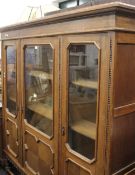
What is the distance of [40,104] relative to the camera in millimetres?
2076

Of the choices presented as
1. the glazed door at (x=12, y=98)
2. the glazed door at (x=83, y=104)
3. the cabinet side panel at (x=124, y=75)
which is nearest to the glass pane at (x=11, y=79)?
the glazed door at (x=12, y=98)

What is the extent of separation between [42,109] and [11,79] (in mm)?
607

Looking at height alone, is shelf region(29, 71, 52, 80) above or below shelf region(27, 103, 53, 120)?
above

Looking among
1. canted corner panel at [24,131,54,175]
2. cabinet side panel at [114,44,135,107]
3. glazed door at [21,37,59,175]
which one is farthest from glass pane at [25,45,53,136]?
cabinet side panel at [114,44,135,107]

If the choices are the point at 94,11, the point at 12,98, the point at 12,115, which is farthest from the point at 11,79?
the point at 94,11

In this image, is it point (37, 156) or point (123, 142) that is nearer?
point (123, 142)

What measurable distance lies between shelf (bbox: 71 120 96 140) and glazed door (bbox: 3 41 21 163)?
0.84 m

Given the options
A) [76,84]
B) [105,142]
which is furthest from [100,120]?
[76,84]

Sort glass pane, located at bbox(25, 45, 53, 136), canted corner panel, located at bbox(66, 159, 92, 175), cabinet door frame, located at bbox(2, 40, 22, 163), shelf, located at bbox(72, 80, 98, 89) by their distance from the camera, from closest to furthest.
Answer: shelf, located at bbox(72, 80, 98, 89) → canted corner panel, located at bbox(66, 159, 92, 175) → glass pane, located at bbox(25, 45, 53, 136) → cabinet door frame, located at bbox(2, 40, 22, 163)

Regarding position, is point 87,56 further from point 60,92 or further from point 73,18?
point 60,92

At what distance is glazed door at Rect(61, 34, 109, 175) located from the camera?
1.30 m

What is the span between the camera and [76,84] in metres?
1.54

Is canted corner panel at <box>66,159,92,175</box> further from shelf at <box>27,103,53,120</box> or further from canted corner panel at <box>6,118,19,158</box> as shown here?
canted corner panel at <box>6,118,19,158</box>

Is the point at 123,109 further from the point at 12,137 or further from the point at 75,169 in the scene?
the point at 12,137
